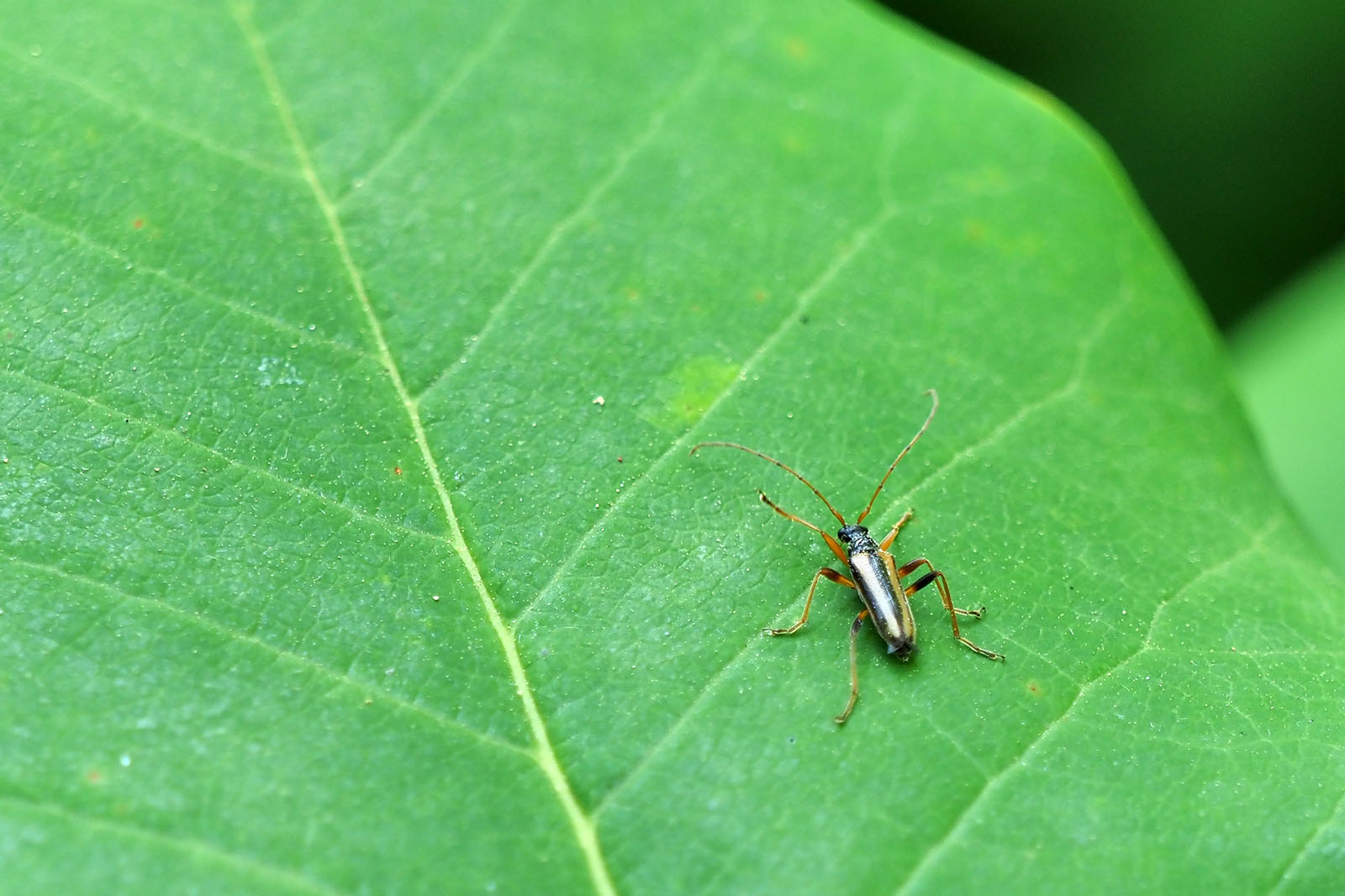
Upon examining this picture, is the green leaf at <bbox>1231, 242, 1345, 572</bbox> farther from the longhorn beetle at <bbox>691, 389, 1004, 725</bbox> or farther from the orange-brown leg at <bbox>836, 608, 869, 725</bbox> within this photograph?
the orange-brown leg at <bbox>836, 608, 869, 725</bbox>

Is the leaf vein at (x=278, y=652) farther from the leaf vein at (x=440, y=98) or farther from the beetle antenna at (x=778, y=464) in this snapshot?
the leaf vein at (x=440, y=98)

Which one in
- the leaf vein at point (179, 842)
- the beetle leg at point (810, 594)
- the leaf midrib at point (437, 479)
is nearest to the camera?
the leaf vein at point (179, 842)

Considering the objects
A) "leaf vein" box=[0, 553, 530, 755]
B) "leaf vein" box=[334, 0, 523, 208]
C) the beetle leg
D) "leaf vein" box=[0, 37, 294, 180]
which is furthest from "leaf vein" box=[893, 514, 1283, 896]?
"leaf vein" box=[0, 37, 294, 180]

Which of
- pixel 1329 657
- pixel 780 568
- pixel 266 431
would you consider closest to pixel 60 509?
pixel 266 431

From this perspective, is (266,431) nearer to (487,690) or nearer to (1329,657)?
(487,690)

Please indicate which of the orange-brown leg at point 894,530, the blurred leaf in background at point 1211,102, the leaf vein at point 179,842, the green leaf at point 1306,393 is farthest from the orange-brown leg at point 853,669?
the blurred leaf in background at point 1211,102

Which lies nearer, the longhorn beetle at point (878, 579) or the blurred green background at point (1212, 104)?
the longhorn beetle at point (878, 579)

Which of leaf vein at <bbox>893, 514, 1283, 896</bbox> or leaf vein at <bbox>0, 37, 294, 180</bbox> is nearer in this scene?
leaf vein at <bbox>893, 514, 1283, 896</bbox>
